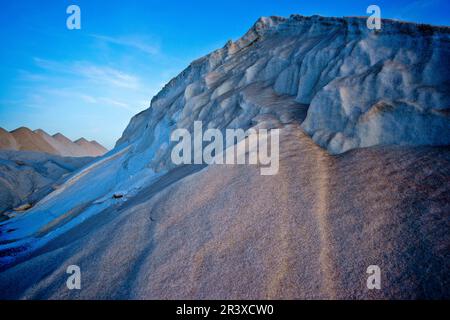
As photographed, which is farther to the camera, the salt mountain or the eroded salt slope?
the eroded salt slope

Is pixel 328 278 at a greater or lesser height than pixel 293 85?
lesser

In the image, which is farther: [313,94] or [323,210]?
[313,94]

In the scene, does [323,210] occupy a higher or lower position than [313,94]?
lower

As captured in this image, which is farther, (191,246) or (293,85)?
(293,85)

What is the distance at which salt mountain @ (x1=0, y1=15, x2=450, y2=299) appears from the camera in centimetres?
286

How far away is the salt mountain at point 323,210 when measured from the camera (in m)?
2.86

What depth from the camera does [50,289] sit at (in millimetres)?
3637

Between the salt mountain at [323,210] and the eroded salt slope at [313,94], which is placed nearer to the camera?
the salt mountain at [323,210]

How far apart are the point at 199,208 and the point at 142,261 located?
125cm

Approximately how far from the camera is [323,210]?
3664 mm

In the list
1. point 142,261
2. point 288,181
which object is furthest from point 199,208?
point 288,181
